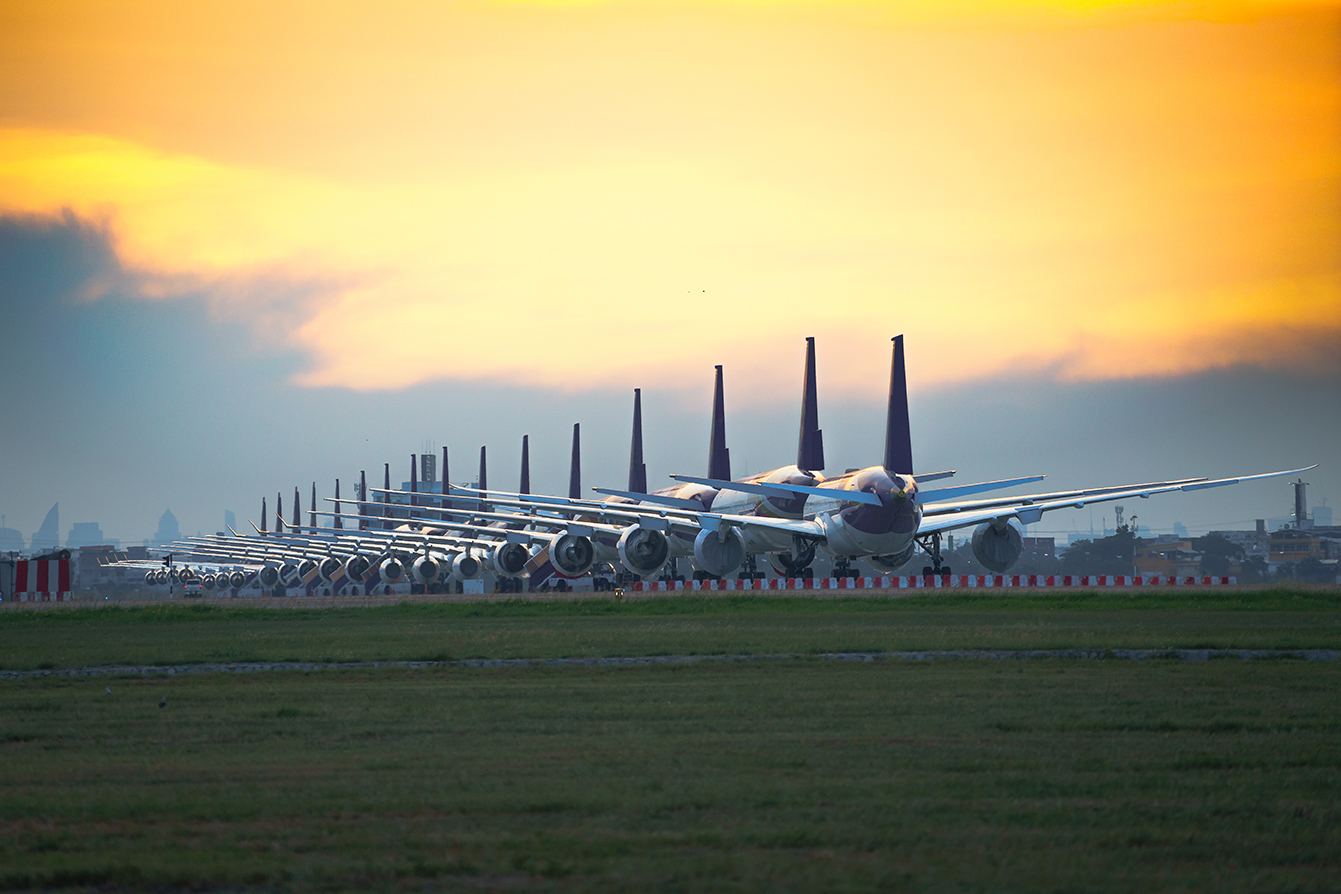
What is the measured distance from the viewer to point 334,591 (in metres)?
131

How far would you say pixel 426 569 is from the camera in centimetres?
9669

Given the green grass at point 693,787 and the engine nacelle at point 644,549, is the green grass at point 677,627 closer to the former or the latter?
the green grass at point 693,787

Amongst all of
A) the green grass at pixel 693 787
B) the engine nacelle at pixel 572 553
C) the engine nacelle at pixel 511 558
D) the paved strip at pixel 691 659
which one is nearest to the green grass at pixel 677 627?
the paved strip at pixel 691 659

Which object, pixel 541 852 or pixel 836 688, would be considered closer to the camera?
pixel 541 852

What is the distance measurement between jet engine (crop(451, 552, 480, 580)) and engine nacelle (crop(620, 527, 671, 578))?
4111cm

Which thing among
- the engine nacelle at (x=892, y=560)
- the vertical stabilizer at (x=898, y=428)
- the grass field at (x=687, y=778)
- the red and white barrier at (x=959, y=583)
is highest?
the vertical stabilizer at (x=898, y=428)

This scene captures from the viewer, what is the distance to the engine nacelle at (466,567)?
301 feet

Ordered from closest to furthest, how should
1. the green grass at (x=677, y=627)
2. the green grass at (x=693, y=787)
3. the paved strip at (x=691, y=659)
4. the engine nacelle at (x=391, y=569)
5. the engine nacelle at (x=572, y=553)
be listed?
the green grass at (x=693, y=787) → the paved strip at (x=691, y=659) → the green grass at (x=677, y=627) → the engine nacelle at (x=572, y=553) → the engine nacelle at (x=391, y=569)

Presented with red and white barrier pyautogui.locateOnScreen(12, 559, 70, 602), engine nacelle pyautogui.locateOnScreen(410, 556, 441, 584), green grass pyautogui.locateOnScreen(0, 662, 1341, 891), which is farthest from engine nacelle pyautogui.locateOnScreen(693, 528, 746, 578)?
engine nacelle pyautogui.locateOnScreen(410, 556, 441, 584)

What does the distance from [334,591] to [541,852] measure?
129 meters

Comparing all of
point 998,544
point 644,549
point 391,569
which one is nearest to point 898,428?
point 998,544

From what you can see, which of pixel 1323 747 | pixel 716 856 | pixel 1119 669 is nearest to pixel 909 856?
pixel 716 856

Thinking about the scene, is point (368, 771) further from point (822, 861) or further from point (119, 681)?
point (119, 681)

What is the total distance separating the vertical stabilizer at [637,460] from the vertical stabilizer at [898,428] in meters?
37.2
